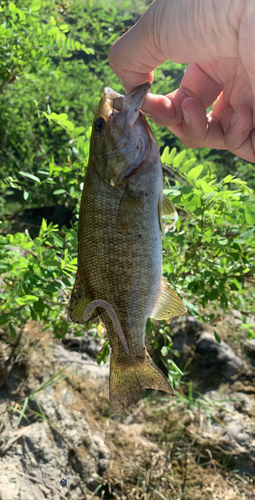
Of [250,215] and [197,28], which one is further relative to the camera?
[250,215]

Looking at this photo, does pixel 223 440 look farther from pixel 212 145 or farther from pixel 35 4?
pixel 35 4

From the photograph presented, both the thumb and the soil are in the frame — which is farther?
the soil

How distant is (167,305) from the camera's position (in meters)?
1.59

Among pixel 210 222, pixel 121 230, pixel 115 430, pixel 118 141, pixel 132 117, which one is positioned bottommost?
pixel 115 430

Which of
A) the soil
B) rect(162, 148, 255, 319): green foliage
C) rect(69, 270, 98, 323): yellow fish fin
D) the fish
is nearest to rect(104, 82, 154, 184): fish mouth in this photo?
the fish

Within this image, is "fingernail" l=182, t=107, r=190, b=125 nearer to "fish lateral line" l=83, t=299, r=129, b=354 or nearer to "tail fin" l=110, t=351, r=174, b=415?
"fish lateral line" l=83, t=299, r=129, b=354

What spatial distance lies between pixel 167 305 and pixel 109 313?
0.30 meters

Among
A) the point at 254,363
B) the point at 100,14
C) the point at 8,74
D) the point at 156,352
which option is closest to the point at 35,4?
the point at 8,74

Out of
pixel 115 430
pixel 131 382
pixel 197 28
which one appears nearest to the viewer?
pixel 197 28

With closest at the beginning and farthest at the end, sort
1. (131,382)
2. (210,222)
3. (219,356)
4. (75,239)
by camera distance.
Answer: (131,382) < (210,222) < (75,239) < (219,356)

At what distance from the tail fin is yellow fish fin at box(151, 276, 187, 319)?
0.76ft

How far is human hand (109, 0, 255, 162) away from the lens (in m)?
1.30

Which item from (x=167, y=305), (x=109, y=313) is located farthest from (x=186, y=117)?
(x=109, y=313)

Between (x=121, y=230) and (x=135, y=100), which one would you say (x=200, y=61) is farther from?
(x=121, y=230)
